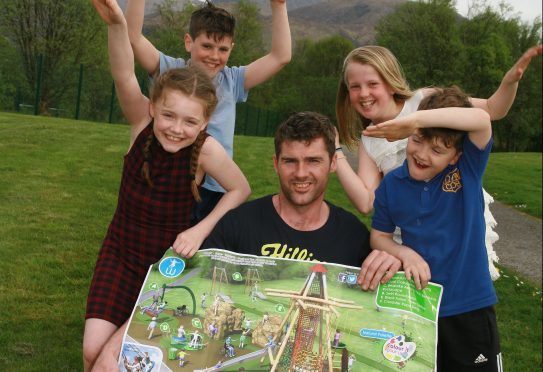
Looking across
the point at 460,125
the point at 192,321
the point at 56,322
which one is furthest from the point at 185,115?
the point at 56,322

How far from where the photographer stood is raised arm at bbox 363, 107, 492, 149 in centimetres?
234

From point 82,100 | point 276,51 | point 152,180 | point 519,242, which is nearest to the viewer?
point 152,180

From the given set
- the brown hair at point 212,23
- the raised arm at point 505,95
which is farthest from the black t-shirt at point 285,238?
the brown hair at point 212,23

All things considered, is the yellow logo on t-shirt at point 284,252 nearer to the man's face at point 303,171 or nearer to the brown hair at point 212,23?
the man's face at point 303,171

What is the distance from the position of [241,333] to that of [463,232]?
1.06 metres

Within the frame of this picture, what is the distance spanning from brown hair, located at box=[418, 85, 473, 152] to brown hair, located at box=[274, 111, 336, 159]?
1.61 feet

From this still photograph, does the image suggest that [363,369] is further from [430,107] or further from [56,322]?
[56,322]

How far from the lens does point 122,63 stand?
303 cm

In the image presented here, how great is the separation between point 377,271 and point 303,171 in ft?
2.01

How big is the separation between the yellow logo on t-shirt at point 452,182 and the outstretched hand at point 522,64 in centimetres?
49

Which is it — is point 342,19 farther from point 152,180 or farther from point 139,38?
point 152,180

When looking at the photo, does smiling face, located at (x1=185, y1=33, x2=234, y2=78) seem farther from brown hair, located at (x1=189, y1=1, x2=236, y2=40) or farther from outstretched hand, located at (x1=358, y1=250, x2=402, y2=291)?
outstretched hand, located at (x1=358, y1=250, x2=402, y2=291)

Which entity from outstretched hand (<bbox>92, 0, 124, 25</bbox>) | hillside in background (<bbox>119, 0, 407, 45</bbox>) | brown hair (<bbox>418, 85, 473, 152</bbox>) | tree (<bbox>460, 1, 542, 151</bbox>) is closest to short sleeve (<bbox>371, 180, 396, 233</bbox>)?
brown hair (<bbox>418, 85, 473, 152</bbox>)

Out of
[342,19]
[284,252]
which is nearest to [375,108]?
[284,252]
